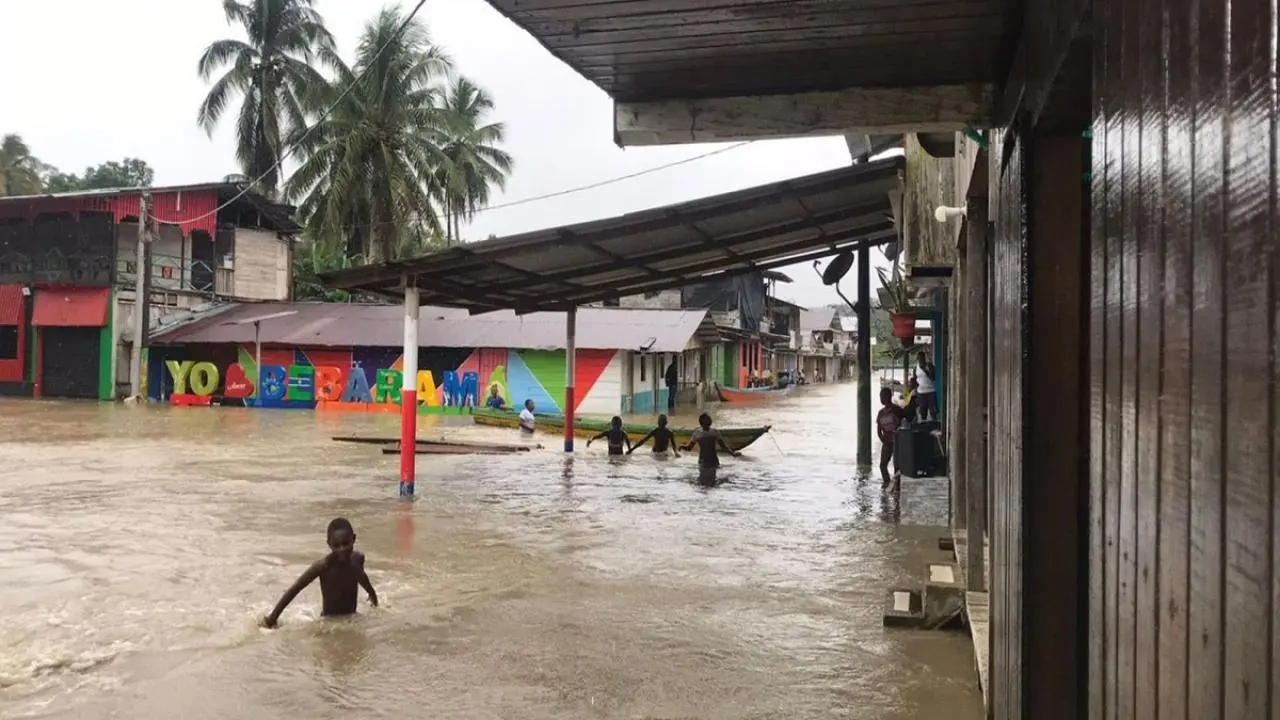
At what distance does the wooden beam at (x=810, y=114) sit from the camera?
13.6 feet

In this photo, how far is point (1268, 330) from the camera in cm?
103

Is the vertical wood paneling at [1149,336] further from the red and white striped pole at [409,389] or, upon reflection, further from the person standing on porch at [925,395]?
the person standing on porch at [925,395]

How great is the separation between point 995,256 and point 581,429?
17995mm

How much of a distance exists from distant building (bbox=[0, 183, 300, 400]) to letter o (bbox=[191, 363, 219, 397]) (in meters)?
3.62

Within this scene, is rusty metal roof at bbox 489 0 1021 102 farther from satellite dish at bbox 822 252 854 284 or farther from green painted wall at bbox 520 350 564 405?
green painted wall at bbox 520 350 564 405

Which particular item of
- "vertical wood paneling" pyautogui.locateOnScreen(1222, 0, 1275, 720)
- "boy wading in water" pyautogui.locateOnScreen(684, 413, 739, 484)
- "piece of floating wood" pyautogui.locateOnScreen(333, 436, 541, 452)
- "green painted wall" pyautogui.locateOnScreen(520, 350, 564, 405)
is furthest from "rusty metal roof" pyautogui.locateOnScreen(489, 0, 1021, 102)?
"green painted wall" pyautogui.locateOnScreen(520, 350, 564, 405)

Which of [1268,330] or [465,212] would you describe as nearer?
[1268,330]

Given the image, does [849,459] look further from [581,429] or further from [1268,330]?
[1268,330]

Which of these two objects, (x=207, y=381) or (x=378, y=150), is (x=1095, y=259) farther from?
(x=207, y=381)

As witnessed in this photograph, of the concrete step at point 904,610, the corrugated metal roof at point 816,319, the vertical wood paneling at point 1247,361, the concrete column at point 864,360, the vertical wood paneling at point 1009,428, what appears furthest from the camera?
the corrugated metal roof at point 816,319

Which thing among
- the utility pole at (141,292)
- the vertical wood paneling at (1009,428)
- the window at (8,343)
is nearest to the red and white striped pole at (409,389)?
the vertical wood paneling at (1009,428)

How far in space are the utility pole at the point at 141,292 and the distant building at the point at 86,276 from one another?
125 cm

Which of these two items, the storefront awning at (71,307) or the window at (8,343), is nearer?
the storefront awning at (71,307)

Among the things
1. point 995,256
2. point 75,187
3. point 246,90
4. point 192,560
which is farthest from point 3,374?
point 995,256
